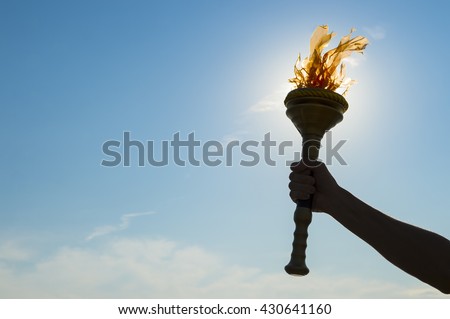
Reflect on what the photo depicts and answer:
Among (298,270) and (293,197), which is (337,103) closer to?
(293,197)

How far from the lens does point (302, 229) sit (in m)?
5.50

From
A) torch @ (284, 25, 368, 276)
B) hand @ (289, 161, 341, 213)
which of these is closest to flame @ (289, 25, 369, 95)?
torch @ (284, 25, 368, 276)

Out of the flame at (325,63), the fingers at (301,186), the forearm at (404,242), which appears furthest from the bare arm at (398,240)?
the flame at (325,63)

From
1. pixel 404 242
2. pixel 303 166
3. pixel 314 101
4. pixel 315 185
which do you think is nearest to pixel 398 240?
pixel 404 242

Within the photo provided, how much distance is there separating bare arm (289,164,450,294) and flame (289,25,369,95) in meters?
1.49

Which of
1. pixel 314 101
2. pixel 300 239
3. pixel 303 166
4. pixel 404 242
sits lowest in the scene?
pixel 404 242

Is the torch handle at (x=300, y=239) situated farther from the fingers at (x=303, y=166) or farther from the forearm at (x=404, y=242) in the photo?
the forearm at (x=404, y=242)

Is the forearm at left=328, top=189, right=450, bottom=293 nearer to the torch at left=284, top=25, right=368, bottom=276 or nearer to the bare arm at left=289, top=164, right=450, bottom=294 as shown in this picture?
the bare arm at left=289, top=164, right=450, bottom=294

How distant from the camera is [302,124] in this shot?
575 centimetres

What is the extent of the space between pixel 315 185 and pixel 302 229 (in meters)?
0.58

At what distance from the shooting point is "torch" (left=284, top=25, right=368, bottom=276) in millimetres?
5441

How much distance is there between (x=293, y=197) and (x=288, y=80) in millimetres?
1404

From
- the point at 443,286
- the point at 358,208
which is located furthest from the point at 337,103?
the point at 443,286

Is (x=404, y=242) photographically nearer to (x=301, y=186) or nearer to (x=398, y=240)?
(x=398, y=240)
